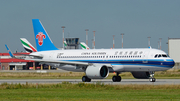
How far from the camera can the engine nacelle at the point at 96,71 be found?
45.4 meters

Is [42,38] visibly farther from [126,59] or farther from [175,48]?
[175,48]

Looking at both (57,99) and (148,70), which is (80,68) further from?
(57,99)

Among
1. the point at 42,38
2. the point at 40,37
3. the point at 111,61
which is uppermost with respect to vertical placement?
the point at 40,37

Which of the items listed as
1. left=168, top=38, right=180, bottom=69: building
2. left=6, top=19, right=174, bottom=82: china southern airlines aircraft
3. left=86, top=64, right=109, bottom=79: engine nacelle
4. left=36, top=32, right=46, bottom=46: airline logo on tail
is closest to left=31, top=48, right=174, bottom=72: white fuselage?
left=6, top=19, right=174, bottom=82: china southern airlines aircraft

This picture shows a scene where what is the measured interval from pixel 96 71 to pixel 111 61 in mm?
2885

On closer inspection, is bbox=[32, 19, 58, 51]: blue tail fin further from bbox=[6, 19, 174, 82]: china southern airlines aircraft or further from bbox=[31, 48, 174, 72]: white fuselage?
bbox=[31, 48, 174, 72]: white fuselage

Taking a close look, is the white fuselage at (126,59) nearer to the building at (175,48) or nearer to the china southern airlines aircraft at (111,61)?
the china southern airlines aircraft at (111,61)

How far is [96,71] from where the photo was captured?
1789 inches

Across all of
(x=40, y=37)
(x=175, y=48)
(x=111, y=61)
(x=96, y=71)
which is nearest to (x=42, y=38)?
(x=40, y=37)

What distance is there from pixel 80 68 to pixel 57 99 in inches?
984

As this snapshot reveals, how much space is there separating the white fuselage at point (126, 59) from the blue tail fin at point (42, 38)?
5250 mm

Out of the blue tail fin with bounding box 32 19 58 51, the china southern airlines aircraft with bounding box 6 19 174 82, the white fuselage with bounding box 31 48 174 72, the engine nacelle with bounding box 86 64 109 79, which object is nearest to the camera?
the white fuselage with bounding box 31 48 174 72

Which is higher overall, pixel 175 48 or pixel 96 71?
pixel 175 48

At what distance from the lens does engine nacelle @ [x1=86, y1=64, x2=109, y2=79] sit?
149ft
